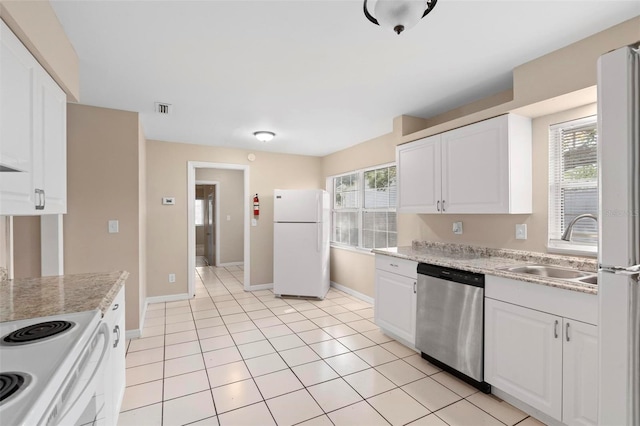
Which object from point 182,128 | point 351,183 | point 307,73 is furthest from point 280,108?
point 351,183

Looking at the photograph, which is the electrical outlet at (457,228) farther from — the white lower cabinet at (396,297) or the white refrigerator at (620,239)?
the white refrigerator at (620,239)

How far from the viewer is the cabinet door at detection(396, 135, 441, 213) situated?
290 cm

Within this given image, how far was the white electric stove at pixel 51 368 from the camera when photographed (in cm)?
75

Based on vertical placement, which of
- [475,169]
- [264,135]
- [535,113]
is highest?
[264,135]

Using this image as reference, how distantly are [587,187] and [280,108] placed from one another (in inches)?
107

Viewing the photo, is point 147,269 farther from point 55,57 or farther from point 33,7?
point 33,7

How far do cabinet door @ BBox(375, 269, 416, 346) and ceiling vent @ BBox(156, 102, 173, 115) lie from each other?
9.18 ft

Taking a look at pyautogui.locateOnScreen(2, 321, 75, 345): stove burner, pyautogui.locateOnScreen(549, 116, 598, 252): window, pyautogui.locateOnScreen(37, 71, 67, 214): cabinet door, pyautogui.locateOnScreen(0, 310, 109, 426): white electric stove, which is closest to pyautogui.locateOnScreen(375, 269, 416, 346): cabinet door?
pyautogui.locateOnScreen(549, 116, 598, 252): window

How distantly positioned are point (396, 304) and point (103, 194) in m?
3.17

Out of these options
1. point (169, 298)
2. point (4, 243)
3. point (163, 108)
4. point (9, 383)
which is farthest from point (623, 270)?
point (169, 298)

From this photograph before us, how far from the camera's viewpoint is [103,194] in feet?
9.82

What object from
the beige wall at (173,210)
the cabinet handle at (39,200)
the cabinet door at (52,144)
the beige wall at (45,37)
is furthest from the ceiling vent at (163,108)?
the cabinet handle at (39,200)

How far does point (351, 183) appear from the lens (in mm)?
4945

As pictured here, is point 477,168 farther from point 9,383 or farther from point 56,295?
point 56,295
